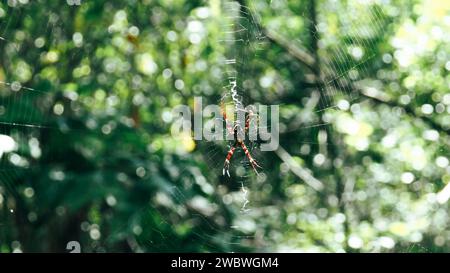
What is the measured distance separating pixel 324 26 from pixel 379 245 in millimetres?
2273

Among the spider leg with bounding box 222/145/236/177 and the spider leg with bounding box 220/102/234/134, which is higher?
the spider leg with bounding box 220/102/234/134

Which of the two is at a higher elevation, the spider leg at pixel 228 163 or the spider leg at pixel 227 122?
the spider leg at pixel 227 122

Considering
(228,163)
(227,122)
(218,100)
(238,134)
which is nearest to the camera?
(238,134)

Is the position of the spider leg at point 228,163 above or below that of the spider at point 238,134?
below

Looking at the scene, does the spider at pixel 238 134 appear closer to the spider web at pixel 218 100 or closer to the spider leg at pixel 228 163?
the spider leg at pixel 228 163

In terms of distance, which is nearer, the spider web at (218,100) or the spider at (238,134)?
the spider web at (218,100)

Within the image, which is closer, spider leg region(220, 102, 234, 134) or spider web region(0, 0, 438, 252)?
spider web region(0, 0, 438, 252)

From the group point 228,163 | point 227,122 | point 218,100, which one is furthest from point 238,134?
point 218,100

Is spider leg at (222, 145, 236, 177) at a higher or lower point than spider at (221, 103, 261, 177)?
lower

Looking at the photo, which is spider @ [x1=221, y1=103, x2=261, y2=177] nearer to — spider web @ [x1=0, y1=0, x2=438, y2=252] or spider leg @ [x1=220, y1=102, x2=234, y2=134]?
spider leg @ [x1=220, y1=102, x2=234, y2=134]

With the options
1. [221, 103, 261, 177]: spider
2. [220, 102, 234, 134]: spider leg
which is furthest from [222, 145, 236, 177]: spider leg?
[220, 102, 234, 134]: spider leg

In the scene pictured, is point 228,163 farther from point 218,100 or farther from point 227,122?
point 218,100

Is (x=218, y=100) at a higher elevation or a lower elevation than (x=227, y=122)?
higher

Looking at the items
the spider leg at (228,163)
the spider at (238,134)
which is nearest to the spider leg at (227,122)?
the spider at (238,134)
